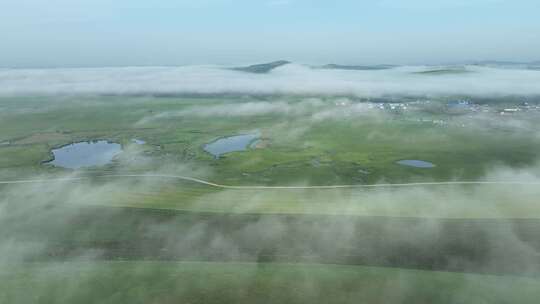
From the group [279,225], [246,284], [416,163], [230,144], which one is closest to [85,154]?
[230,144]

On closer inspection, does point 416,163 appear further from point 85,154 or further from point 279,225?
point 85,154

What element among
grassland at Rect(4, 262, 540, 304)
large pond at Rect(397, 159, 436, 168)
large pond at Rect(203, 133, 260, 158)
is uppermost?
large pond at Rect(203, 133, 260, 158)

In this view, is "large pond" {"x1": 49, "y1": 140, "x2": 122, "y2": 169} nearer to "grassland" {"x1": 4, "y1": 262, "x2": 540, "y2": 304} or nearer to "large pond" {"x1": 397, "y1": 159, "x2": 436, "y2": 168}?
"grassland" {"x1": 4, "y1": 262, "x2": 540, "y2": 304}

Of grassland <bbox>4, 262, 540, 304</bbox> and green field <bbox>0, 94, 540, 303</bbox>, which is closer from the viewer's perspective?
grassland <bbox>4, 262, 540, 304</bbox>

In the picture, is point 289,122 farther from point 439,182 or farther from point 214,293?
point 214,293

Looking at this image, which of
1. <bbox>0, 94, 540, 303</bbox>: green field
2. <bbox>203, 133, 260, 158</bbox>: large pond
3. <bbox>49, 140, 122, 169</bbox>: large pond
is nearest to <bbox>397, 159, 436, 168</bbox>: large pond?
<bbox>0, 94, 540, 303</bbox>: green field

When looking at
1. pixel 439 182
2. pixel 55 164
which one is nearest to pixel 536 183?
pixel 439 182
